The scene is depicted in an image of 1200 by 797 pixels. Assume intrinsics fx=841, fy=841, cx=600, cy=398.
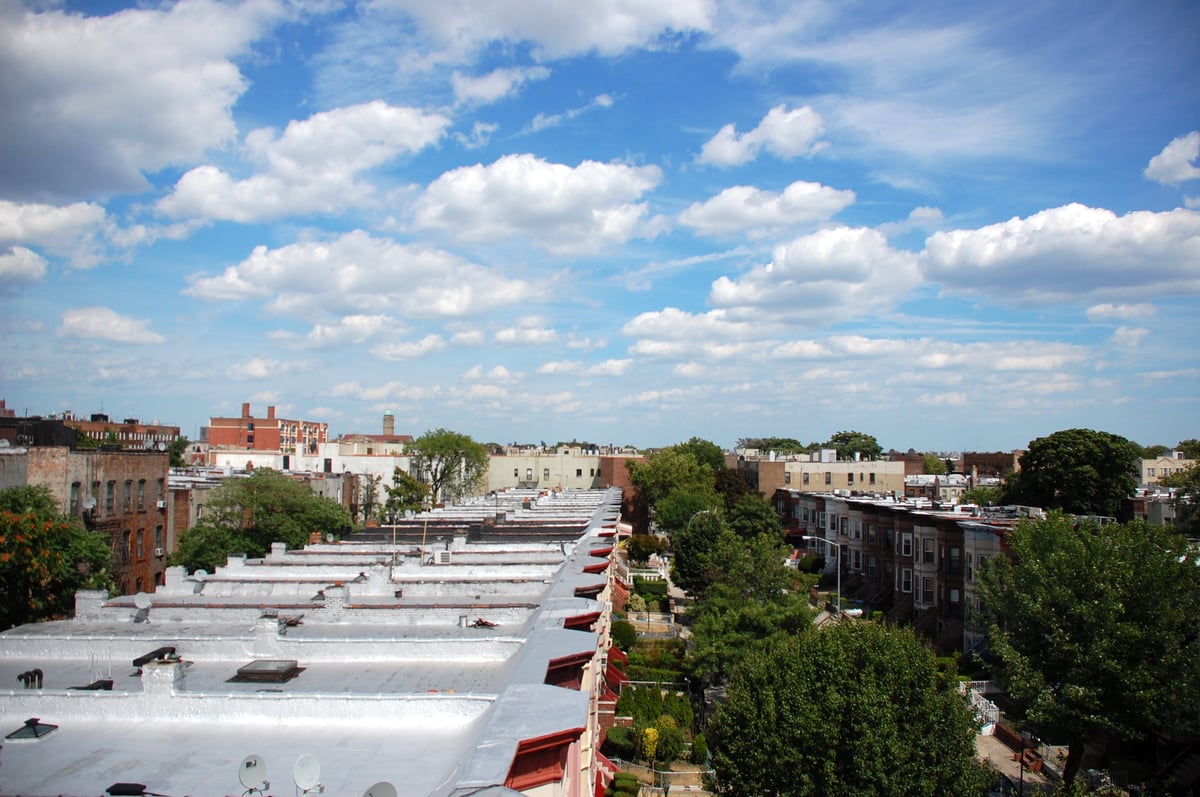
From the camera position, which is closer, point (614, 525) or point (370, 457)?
point (614, 525)

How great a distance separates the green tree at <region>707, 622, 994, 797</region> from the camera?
17.1 m

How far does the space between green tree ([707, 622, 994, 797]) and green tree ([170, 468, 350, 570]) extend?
27.3 meters

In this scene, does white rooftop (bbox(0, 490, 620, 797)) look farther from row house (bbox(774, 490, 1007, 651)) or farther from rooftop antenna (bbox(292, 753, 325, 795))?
row house (bbox(774, 490, 1007, 651))

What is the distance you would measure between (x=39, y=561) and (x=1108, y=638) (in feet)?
91.3

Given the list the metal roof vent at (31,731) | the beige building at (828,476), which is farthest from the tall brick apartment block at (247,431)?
the metal roof vent at (31,731)

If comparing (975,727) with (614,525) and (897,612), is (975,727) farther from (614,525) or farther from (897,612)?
(897,612)

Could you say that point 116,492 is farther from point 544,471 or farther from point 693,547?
point 544,471

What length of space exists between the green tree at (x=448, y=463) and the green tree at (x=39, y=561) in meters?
65.3

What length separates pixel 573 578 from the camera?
2231cm

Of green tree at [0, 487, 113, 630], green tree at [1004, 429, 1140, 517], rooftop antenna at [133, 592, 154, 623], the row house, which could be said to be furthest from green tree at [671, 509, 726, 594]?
rooftop antenna at [133, 592, 154, 623]

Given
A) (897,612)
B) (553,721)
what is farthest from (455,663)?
(897,612)

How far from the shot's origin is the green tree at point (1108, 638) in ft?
71.6

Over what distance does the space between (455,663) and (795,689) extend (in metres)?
7.92

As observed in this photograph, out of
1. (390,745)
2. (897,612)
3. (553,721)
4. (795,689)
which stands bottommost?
(897,612)
